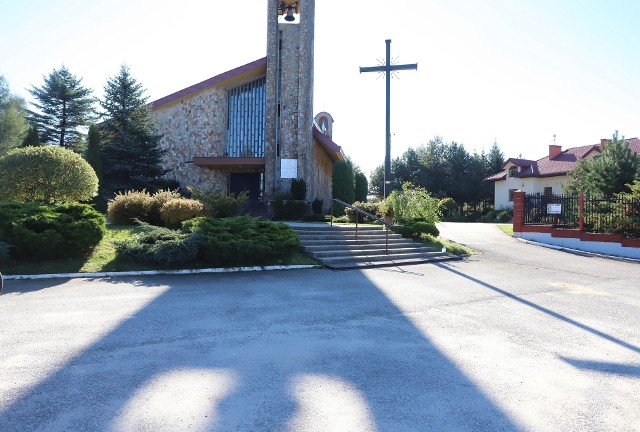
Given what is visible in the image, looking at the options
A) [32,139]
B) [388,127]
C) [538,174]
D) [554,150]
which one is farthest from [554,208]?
[554,150]

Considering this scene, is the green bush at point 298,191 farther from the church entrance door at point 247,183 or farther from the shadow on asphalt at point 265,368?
the shadow on asphalt at point 265,368

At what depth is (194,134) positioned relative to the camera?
68.7ft

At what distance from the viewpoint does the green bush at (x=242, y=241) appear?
9102 mm

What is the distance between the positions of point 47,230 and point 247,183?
1325cm

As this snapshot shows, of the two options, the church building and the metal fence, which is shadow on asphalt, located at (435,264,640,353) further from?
the church building

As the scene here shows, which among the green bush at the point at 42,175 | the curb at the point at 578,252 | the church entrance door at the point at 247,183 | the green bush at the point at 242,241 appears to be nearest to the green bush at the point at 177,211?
the green bush at the point at 242,241

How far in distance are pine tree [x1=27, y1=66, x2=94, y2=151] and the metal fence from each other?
29870mm

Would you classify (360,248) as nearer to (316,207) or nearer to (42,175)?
(316,207)

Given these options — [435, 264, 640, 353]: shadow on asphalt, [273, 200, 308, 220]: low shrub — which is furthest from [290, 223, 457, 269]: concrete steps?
[273, 200, 308, 220]: low shrub

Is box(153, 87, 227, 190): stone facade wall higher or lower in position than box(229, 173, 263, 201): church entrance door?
higher

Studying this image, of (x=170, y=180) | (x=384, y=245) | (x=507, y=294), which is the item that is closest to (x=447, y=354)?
(x=507, y=294)

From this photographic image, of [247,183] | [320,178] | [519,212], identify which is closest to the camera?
[519,212]

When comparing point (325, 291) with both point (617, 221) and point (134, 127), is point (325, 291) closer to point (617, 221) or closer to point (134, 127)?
point (617, 221)

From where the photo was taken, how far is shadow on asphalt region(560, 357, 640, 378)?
367 centimetres
